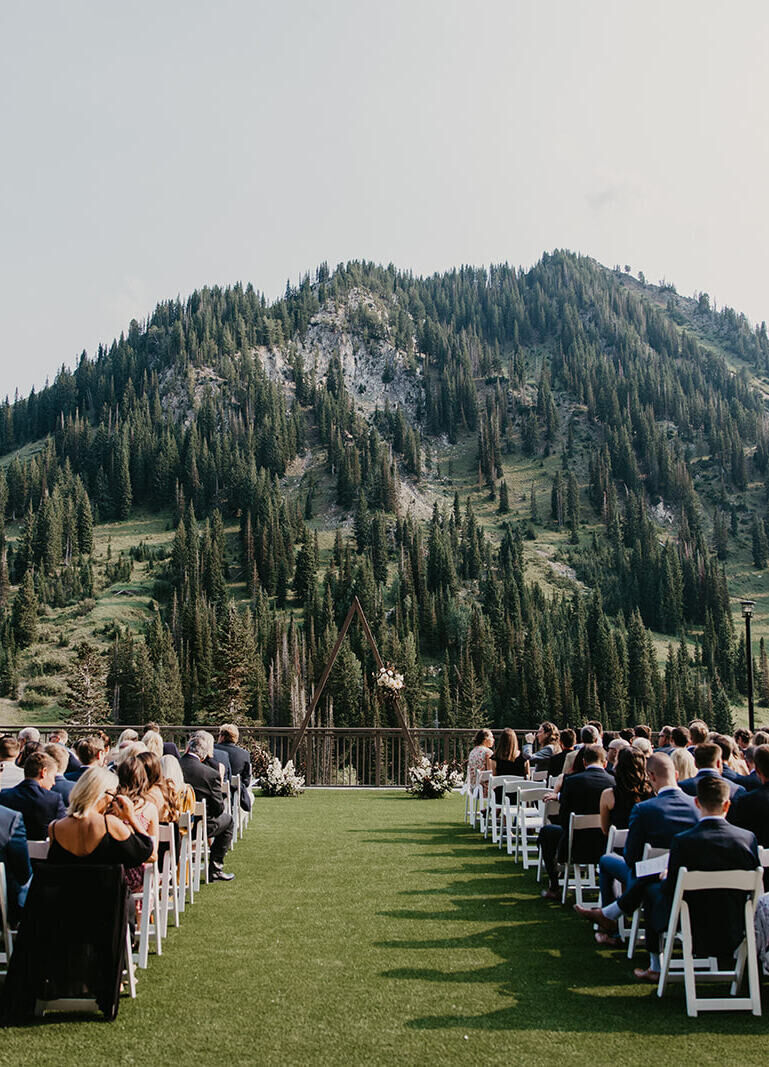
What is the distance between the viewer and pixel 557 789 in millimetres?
9367

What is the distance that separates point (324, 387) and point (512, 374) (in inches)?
1800

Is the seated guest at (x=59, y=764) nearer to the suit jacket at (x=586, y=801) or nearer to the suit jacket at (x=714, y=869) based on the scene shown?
the suit jacket at (x=586, y=801)

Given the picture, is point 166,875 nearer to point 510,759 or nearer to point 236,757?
point 236,757

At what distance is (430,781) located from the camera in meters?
17.9

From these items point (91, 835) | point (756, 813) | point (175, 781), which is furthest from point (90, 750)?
A: point (756, 813)

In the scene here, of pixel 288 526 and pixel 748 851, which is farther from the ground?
pixel 288 526

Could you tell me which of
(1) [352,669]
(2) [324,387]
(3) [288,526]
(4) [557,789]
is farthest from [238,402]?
(4) [557,789]

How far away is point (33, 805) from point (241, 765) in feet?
18.9

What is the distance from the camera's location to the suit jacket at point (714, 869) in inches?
210

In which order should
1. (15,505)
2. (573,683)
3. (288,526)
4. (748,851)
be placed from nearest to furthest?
(748,851)
(573,683)
(288,526)
(15,505)

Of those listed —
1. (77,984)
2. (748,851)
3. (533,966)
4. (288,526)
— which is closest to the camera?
(77,984)

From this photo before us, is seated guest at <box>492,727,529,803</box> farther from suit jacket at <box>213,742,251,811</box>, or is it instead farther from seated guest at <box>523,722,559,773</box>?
suit jacket at <box>213,742,251,811</box>

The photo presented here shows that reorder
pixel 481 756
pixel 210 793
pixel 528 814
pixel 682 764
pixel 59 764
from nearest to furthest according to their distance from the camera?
1. pixel 682 764
2. pixel 59 764
3. pixel 210 793
4. pixel 528 814
5. pixel 481 756

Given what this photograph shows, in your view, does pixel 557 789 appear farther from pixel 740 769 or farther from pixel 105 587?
pixel 105 587
